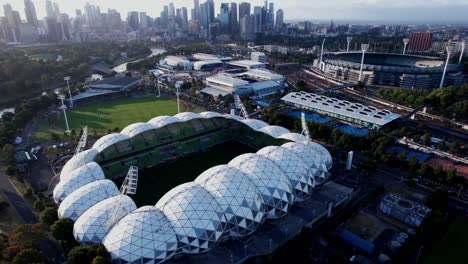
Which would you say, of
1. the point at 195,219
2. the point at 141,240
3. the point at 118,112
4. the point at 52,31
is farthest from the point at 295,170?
the point at 52,31

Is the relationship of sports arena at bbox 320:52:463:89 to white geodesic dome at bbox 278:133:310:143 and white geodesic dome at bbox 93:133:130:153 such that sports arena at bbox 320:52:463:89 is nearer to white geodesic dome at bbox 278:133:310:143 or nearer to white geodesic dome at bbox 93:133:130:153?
white geodesic dome at bbox 278:133:310:143

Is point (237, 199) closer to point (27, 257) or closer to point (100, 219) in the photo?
point (100, 219)

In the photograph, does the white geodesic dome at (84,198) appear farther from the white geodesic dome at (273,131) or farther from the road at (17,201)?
the white geodesic dome at (273,131)

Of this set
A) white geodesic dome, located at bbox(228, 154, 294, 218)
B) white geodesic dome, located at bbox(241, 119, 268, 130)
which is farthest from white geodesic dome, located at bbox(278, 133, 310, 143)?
white geodesic dome, located at bbox(228, 154, 294, 218)

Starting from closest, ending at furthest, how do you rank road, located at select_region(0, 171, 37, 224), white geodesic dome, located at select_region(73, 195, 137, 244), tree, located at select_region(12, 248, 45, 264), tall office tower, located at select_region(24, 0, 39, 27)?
tree, located at select_region(12, 248, 45, 264), white geodesic dome, located at select_region(73, 195, 137, 244), road, located at select_region(0, 171, 37, 224), tall office tower, located at select_region(24, 0, 39, 27)

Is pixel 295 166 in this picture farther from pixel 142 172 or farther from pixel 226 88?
pixel 226 88

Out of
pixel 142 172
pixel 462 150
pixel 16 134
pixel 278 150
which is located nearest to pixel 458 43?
pixel 462 150
